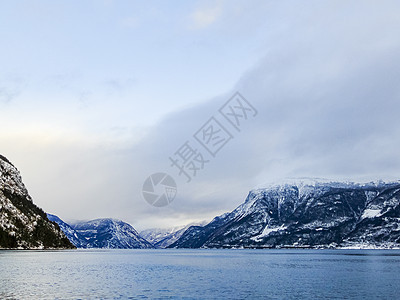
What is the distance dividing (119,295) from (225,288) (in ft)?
95.8

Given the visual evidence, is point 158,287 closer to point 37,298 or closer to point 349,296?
point 37,298

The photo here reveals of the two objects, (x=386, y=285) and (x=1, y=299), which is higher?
(x=1, y=299)

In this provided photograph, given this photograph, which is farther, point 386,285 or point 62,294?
point 386,285

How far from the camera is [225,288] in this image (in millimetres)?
100375

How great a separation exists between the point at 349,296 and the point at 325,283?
27.4 metres

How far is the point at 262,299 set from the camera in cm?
8200

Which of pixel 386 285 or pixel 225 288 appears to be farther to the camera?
pixel 386 285

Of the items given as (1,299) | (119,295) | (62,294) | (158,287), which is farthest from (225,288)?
(1,299)

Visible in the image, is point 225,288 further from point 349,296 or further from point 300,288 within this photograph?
point 349,296

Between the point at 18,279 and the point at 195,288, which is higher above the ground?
the point at 18,279

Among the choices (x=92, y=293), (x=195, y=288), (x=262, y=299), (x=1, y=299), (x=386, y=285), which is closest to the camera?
(x=1, y=299)

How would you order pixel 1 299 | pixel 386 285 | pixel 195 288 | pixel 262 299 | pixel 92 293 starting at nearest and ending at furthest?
pixel 1 299 < pixel 262 299 < pixel 92 293 < pixel 195 288 < pixel 386 285

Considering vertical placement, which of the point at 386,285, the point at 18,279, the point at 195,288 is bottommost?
the point at 386,285

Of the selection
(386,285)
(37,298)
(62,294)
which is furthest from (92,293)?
(386,285)
